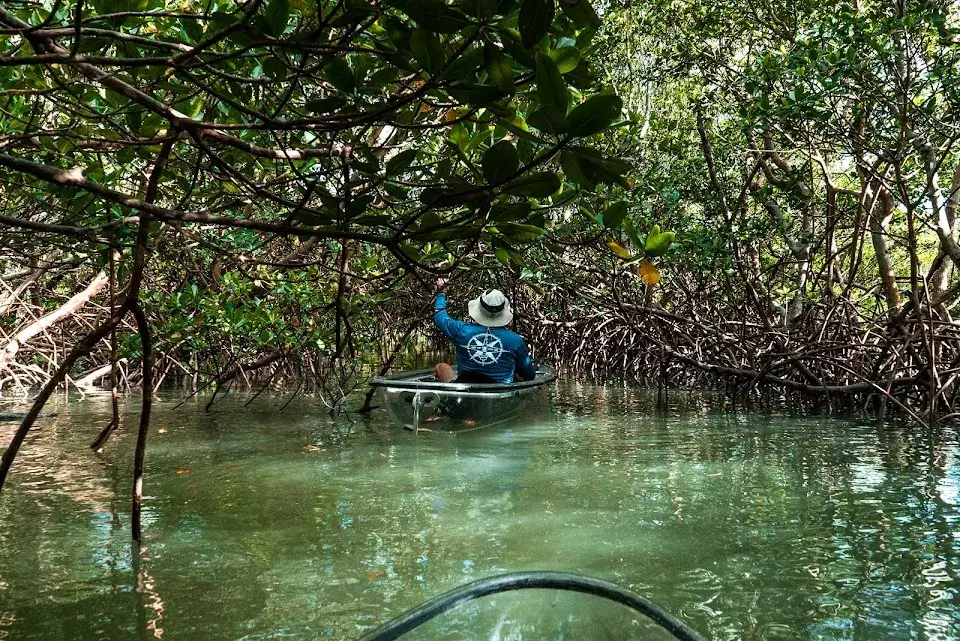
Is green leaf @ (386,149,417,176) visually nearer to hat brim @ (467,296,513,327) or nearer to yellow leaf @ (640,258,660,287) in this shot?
yellow leaf @ (640,258,660,287)

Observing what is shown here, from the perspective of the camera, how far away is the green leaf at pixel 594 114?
1251 millimetres

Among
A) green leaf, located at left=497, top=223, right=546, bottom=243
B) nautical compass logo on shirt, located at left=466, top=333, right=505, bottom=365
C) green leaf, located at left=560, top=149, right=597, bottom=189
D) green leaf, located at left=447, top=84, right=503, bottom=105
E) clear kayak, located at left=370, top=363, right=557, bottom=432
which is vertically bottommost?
clear kayak, located at left=370, top=363, right=557, bottom=432

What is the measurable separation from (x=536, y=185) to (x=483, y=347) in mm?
4902

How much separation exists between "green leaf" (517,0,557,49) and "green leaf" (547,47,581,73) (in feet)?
0.89

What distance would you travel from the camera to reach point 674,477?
4.55 m

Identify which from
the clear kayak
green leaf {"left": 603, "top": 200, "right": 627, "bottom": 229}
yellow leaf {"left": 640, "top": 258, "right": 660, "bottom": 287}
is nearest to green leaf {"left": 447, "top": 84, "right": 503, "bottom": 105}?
green leaf {"left": 603, "top": 200, "right": 627, "bottom": 229}

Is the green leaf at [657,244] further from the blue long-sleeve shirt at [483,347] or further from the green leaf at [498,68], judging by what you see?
the blue long-sleeve shirt at [483,347]

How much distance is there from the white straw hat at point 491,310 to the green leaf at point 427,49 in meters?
4.81

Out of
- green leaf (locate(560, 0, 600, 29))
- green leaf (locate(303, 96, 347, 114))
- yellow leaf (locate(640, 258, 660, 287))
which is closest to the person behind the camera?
green leaf (locate(560, 0, 600, 29))

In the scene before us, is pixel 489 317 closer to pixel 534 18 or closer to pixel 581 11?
pixel 581 11

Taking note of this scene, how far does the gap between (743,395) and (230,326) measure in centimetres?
477

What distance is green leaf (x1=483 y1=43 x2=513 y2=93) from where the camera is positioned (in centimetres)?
142

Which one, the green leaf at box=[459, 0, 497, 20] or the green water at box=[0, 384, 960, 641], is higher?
the green leaf at box=[459, 0, 497, 20]

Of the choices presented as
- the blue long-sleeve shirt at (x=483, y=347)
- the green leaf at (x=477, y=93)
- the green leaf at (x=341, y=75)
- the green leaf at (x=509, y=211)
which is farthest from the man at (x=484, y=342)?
the green leaf at (x=477, y=93)
